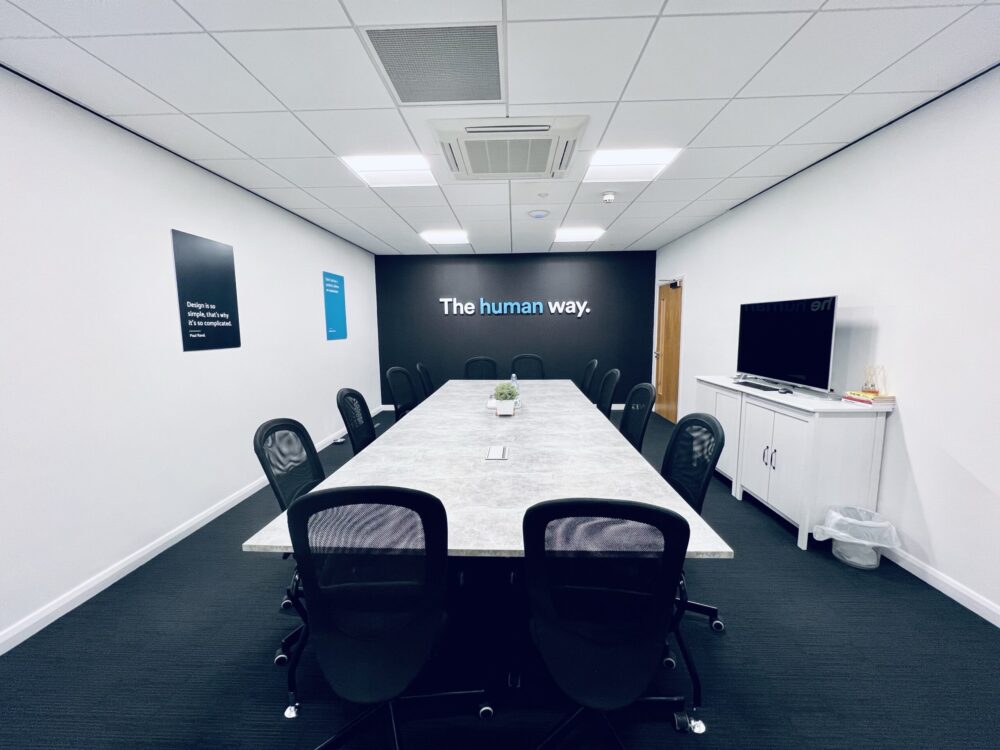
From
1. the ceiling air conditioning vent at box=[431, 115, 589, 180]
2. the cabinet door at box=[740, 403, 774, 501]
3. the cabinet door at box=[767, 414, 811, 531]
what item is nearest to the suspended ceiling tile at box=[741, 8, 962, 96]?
the ceiling air conditioning vent at box=[431, 115, 589, 180]

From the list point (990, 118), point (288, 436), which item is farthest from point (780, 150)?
point (288, 436)

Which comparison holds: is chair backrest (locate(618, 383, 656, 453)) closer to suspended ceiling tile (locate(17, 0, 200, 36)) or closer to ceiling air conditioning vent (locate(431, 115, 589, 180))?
ceiling air conditioning vent (locate(431, 115, 589, 180))

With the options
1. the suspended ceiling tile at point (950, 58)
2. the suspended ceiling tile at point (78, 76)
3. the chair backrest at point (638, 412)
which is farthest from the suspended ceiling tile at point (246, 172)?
the suspended ceiling tile at point (950, 58)

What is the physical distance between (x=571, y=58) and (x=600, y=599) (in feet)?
7.60

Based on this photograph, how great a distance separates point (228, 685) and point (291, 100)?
295 cm

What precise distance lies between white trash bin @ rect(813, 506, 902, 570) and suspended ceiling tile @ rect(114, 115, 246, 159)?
4.80 metres

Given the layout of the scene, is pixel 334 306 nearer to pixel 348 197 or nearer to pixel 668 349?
pixel 348 197

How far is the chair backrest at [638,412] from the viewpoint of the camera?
276 cm

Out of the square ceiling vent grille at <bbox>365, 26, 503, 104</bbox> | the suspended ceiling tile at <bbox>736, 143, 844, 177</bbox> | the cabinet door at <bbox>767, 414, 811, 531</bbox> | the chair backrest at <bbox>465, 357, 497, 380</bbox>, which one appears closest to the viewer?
the square ceiling vent grille at <bbox>365, 26, 503, 104</bbox>

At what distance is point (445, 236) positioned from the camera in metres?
5.59

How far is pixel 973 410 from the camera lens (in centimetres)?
215

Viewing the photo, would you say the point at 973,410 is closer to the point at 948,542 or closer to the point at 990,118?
the point at 948,542

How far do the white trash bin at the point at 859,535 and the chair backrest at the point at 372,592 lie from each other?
270 centimetres

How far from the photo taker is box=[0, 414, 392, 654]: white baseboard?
196cm
